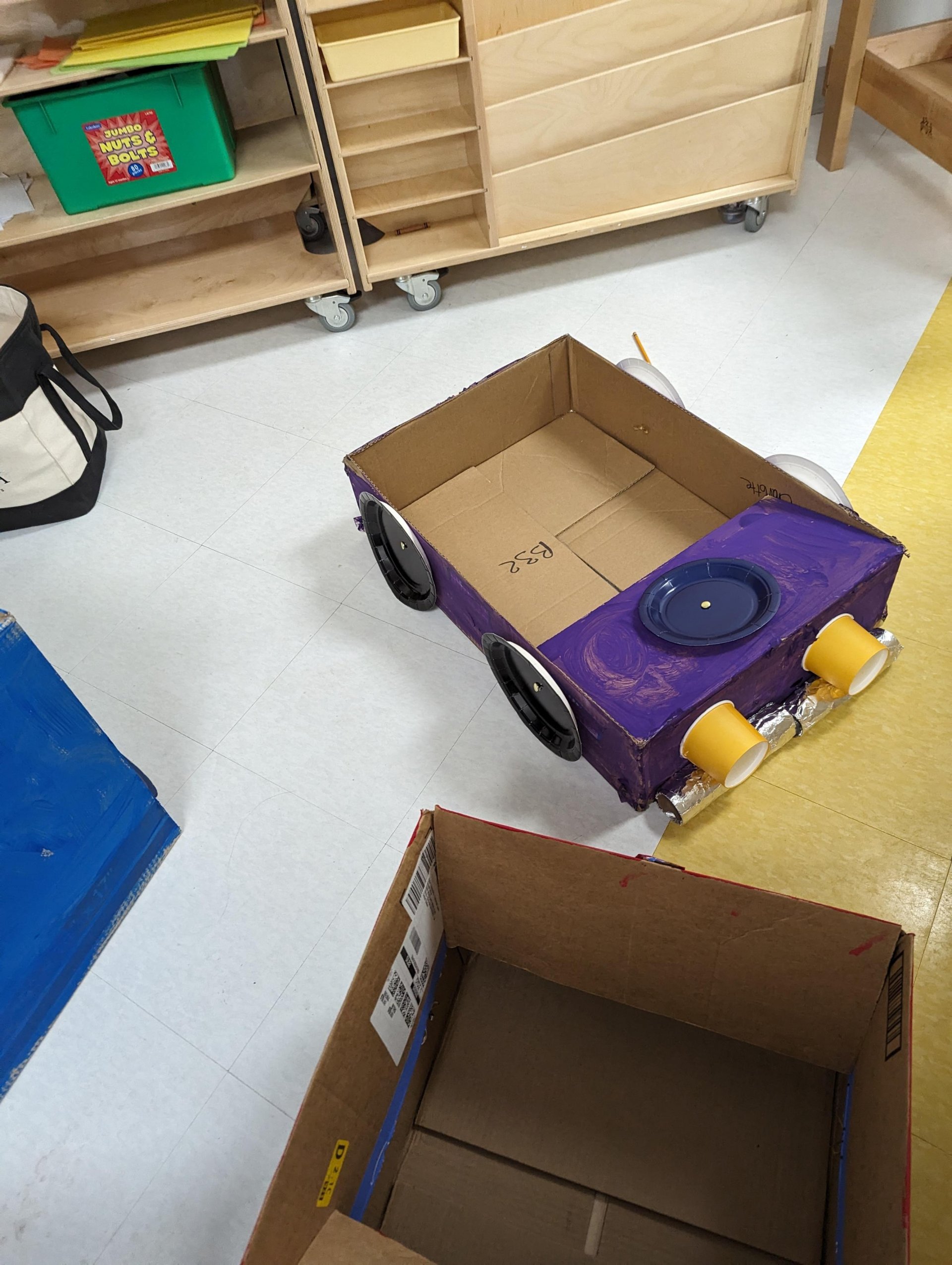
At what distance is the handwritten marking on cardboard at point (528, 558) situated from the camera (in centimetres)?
192

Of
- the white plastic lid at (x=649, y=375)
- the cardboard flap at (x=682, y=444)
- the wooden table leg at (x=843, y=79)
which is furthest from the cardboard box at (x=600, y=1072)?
the wooden table leg at (x=843, y=79)

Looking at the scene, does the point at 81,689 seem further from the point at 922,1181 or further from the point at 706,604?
the point at 922,1181

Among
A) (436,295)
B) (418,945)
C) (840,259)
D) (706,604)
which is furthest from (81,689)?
(840,259)

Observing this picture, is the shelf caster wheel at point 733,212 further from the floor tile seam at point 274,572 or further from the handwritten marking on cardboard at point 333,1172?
the handwritten marking on cardboard at point 333,1172

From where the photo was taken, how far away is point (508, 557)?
76.7 inches

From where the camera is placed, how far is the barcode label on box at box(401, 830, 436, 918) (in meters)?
1.14

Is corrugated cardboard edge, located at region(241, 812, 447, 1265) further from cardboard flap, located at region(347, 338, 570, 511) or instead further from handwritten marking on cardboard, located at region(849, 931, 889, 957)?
cardboard flap, located at region(347, 338, 570, 511)

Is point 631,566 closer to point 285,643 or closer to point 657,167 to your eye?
point 285,643

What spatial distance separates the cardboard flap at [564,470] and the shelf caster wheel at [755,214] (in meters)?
1.05

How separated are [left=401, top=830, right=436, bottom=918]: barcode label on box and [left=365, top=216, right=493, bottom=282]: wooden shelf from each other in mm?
1870

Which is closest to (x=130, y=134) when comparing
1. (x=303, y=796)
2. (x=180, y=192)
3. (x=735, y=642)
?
(x=180, y=192)

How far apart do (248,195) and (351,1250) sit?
8.76 ft

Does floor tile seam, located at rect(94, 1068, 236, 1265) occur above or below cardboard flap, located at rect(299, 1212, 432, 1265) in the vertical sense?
below

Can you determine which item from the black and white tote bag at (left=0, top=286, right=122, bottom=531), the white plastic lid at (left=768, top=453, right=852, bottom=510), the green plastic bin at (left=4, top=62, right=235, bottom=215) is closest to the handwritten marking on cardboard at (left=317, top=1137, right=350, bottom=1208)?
the white plastic lid at (left=768, top=453, right=852, bottom=510)
